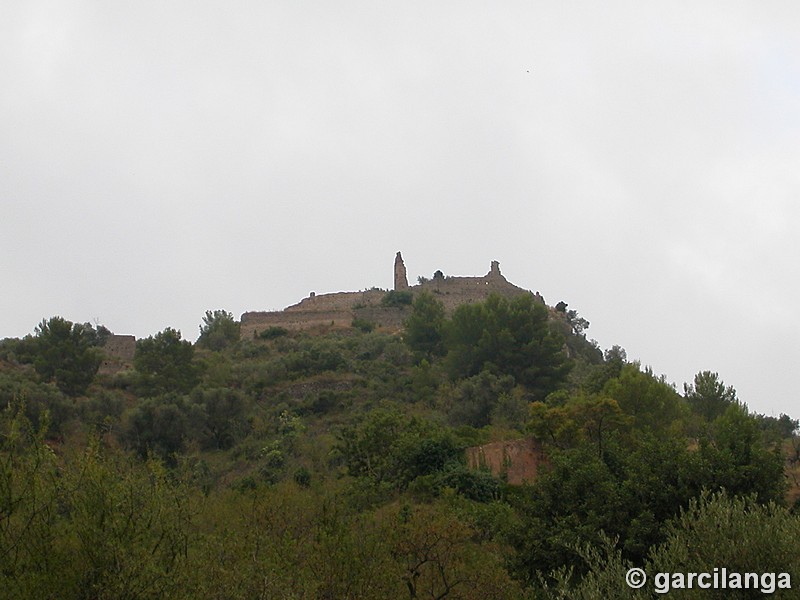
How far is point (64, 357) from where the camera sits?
133 ft

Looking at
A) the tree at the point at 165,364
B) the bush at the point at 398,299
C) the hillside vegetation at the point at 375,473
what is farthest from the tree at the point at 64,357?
the bush at the point at 398,299

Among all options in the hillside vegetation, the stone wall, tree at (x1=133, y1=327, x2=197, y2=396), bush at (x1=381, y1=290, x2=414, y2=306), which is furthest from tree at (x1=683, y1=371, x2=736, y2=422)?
bush at (x1=381, y1=290, x2=414, y2=306)

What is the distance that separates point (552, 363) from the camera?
3916cm

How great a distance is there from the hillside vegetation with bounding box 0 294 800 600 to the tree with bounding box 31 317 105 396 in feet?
0.31

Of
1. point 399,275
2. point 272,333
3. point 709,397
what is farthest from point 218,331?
point 709,397

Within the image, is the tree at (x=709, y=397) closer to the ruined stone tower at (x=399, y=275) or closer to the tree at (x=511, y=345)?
the tree at (x=511, y=345)

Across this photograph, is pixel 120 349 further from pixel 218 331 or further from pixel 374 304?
pixel 374 304

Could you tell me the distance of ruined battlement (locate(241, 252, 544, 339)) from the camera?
61781mm

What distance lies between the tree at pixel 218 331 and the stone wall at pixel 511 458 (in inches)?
1211

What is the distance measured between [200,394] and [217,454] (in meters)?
3.88

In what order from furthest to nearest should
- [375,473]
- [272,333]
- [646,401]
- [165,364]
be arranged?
[272,333] → [165,364] → [646,401] → [375,473]

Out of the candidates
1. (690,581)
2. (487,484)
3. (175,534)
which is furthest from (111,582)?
(487,484)

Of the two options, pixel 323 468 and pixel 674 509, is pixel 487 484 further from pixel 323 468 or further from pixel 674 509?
pixel 674 509

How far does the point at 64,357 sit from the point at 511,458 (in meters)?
21.8
